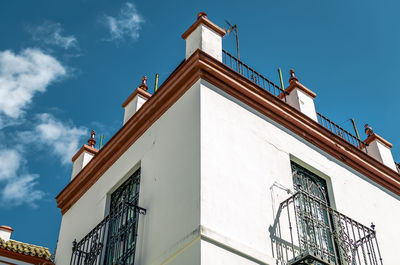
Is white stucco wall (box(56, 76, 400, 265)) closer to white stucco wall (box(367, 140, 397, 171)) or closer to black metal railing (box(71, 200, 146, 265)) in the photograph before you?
black metal railing (box(71, 200, 146, 265))

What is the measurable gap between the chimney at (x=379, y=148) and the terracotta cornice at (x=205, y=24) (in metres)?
3.45

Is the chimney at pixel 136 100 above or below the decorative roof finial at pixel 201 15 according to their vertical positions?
below

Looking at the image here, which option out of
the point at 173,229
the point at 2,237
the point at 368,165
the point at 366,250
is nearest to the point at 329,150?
the point at 368,165

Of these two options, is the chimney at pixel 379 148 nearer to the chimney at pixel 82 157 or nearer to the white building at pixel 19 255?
the chimney at pixel 82 157

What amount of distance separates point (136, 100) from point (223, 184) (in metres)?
3.16

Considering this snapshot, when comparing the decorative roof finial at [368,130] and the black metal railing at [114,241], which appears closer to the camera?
the black metal railing at [114,241]

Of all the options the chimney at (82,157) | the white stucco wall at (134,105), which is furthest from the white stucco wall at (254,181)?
the chimney at (82,157)

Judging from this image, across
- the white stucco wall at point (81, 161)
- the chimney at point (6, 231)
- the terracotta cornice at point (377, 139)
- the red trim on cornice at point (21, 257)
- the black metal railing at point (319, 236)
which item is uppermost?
the terracotta cornice at point (377, 139)

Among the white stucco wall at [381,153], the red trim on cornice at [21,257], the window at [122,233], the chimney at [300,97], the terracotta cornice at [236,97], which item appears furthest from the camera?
the white stucco wall at [381,153]

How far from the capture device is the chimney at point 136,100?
10055 millimetres

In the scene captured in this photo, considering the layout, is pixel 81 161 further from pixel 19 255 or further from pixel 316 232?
pixel 316 232

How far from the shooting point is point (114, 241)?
8.20 metres

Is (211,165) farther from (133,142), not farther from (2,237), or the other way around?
(2,237)

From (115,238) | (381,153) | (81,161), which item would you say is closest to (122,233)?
(115,238)
